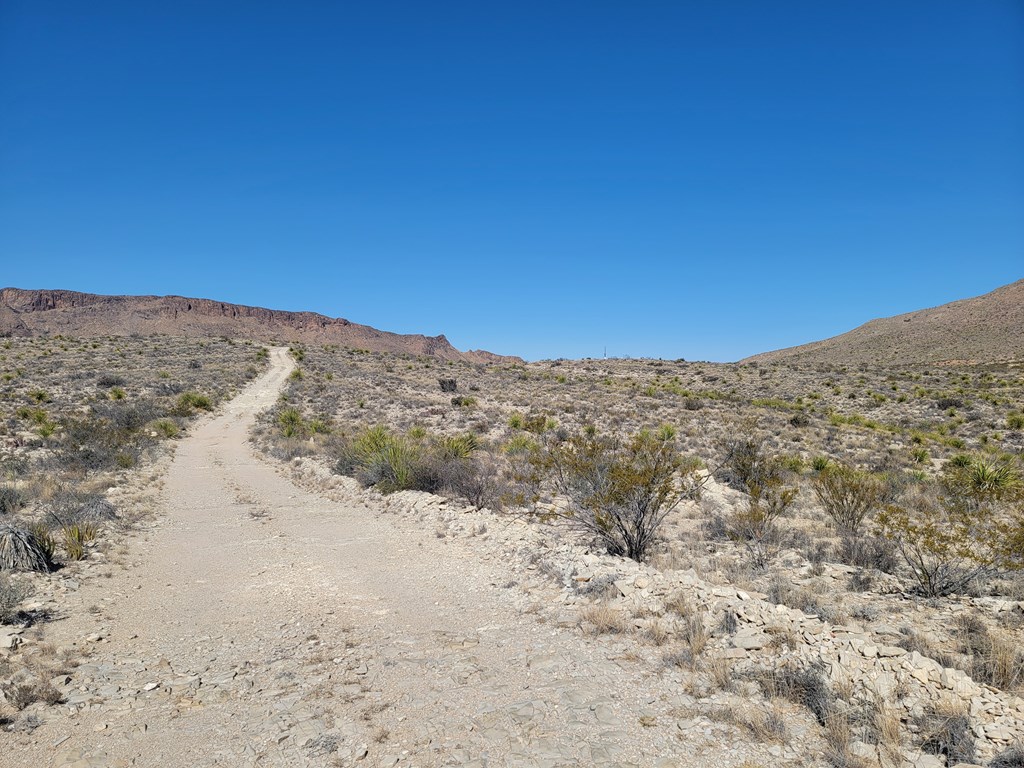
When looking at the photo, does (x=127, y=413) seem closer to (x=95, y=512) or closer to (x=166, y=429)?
(x=166, y=429)

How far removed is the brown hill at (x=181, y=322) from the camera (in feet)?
380

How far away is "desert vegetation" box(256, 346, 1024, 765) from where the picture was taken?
5031 mm

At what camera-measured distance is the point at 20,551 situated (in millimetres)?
7570

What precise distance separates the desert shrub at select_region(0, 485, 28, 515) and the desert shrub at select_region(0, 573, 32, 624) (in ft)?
14.1

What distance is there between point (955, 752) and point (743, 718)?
136 centimetres

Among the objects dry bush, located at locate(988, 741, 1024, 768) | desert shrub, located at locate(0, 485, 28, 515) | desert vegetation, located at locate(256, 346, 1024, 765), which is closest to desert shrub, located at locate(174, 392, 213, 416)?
desert vegetation, located at locate(256, 346, 1024, 765)

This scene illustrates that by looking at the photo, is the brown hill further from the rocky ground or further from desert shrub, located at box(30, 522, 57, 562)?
the rocky ground

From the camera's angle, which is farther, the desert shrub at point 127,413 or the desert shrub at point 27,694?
the desert shrub at point 127,413

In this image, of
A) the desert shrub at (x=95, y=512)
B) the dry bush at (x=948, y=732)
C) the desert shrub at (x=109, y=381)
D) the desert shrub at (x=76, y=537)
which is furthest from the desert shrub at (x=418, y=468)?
the desert shrub at (x=109, y=381)

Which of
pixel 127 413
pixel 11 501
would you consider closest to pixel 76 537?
pixel 11 501

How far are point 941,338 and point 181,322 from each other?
14637cm

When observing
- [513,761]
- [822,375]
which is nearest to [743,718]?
[513,761]

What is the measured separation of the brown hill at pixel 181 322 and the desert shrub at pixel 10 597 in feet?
361

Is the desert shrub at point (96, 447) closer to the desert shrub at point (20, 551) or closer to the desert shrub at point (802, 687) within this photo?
the desert shrub at point (20, 551)
